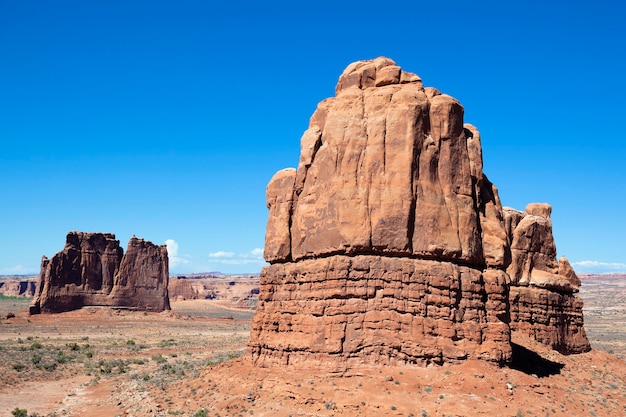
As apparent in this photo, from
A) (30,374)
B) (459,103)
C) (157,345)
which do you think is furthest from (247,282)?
(459,103)

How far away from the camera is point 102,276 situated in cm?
7606

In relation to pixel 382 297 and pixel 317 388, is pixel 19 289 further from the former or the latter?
pixel 382 297

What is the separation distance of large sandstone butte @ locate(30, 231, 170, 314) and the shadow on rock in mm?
61496

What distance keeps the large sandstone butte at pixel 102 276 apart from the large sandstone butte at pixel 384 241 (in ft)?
189

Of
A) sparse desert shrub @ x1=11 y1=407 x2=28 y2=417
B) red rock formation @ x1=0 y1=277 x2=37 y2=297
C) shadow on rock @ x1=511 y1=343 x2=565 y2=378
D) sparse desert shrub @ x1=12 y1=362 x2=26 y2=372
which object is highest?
red rock formation @ x1=0 y1=277 x2=37 y2=297

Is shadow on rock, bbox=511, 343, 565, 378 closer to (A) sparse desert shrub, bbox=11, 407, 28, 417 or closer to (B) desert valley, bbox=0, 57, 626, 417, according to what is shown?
(B) desert valley, bbox=0, 57, 626, 417

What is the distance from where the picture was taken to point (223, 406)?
18.2 m

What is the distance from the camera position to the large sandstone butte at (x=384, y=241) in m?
18.1

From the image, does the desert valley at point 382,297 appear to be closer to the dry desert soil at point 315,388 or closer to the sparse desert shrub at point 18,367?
the dry desert soil at point 315,388

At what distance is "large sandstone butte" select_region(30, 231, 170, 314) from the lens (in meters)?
72.2

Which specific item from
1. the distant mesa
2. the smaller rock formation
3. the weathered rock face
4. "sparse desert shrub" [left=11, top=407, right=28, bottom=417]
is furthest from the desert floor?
the distant mesa

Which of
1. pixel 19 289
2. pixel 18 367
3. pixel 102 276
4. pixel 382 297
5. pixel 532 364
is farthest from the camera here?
pixel 19 289

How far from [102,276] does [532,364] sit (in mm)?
64074

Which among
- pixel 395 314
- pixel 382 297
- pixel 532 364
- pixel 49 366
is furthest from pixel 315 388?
pixel 49 366
